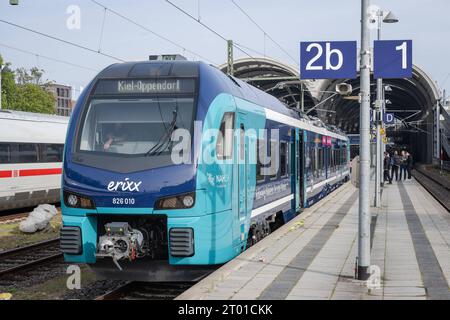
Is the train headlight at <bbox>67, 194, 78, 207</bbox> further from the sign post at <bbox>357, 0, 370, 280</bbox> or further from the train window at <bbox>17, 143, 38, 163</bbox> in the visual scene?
the train window at <bbox>17, 143, 38, 163</bbox>

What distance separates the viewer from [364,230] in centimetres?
798

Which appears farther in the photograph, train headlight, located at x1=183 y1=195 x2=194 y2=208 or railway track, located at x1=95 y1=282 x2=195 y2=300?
railway track, located at x1=95 y1=282 x2=195 y2=300

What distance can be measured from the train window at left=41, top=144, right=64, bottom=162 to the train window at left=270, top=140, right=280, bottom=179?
35.5 feet

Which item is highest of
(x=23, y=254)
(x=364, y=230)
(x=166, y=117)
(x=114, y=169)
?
(x=166, y=117)

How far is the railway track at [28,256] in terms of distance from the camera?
10.3 m

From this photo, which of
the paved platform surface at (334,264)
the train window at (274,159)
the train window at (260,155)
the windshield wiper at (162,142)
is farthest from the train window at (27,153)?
the windshield wiper at (162,142)

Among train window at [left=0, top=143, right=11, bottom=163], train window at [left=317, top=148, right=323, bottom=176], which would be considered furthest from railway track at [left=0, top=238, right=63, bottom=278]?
train window at [left=317, top=148, right=323, bottom=176]

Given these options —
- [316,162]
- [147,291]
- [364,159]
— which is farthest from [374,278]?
[316,162]

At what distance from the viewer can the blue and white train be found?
758 cm

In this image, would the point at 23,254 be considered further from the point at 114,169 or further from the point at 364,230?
the point at 364,230

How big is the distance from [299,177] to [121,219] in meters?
8.43

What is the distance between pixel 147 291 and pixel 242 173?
2.22 m
